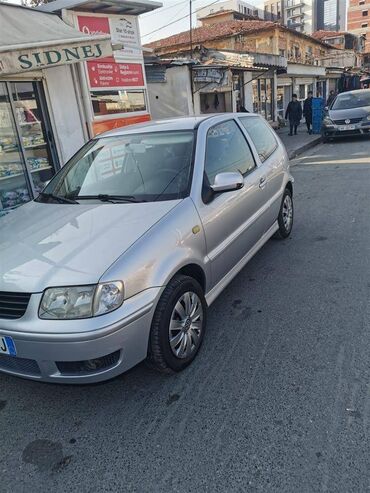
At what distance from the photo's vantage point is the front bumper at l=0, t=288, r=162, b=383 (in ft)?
6.97

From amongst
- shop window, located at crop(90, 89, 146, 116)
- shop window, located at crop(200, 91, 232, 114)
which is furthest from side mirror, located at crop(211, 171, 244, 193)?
shop window, located at crop(200, 91, 232, 114)

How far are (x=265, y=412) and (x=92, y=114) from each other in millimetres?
6745

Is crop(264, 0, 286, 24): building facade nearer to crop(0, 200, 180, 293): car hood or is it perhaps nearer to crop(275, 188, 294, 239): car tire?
crop(275, 188, 294, 239): car tire

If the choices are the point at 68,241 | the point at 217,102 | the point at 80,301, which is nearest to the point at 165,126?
the point at 68,241

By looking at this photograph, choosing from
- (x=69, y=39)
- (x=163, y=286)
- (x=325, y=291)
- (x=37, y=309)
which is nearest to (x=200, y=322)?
(x=163, y=286)

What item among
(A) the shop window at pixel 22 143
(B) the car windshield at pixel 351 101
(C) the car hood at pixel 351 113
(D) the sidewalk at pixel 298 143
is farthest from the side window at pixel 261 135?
(B) the car windshield at pixel 351 101

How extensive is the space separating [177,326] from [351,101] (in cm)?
1430

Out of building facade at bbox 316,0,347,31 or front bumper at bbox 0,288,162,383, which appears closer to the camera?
front bumper at bbox 0,288,162,383

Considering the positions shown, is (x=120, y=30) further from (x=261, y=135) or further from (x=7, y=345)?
(x=7, y=345)

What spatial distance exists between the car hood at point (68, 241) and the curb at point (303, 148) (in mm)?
10176

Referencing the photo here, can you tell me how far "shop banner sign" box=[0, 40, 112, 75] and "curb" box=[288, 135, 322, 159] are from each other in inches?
300

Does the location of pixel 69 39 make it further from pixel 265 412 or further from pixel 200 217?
pixel 265 412

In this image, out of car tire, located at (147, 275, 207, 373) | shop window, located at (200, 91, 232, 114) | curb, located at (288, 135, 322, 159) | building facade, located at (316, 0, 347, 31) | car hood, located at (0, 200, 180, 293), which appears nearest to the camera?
car hood, located at (0, 200, 180, 293)

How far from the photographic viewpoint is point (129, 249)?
7.70 feet
